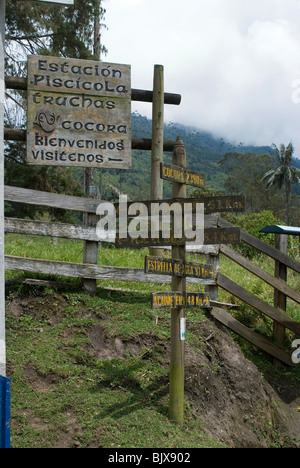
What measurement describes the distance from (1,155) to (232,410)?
4.54 meters

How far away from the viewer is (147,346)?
7.30m

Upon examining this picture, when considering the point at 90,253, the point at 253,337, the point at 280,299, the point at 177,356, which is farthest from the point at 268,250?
the point at 177,356

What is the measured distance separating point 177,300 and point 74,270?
7.23ft

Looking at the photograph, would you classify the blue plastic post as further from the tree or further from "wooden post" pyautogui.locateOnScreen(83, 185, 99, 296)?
the tree

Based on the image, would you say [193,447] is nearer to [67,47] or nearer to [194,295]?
[194,295]

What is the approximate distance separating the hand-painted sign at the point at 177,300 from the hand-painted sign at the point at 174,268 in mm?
238

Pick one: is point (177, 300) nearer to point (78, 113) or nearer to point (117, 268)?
point (117, 268)

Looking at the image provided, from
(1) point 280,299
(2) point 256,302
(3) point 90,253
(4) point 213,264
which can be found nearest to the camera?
(3) point 90,253

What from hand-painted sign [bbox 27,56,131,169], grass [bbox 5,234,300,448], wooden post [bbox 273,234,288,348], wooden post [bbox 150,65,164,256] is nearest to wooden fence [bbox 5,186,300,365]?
wooden post [bbox 273,234,288,348]

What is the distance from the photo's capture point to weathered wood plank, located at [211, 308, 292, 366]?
889 cm

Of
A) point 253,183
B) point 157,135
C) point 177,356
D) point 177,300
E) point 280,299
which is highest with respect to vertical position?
point 253,183

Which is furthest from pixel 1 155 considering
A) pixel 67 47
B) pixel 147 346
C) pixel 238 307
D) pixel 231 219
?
pixel 231 219

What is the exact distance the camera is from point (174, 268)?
6211mm

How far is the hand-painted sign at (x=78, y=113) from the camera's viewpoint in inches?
307
